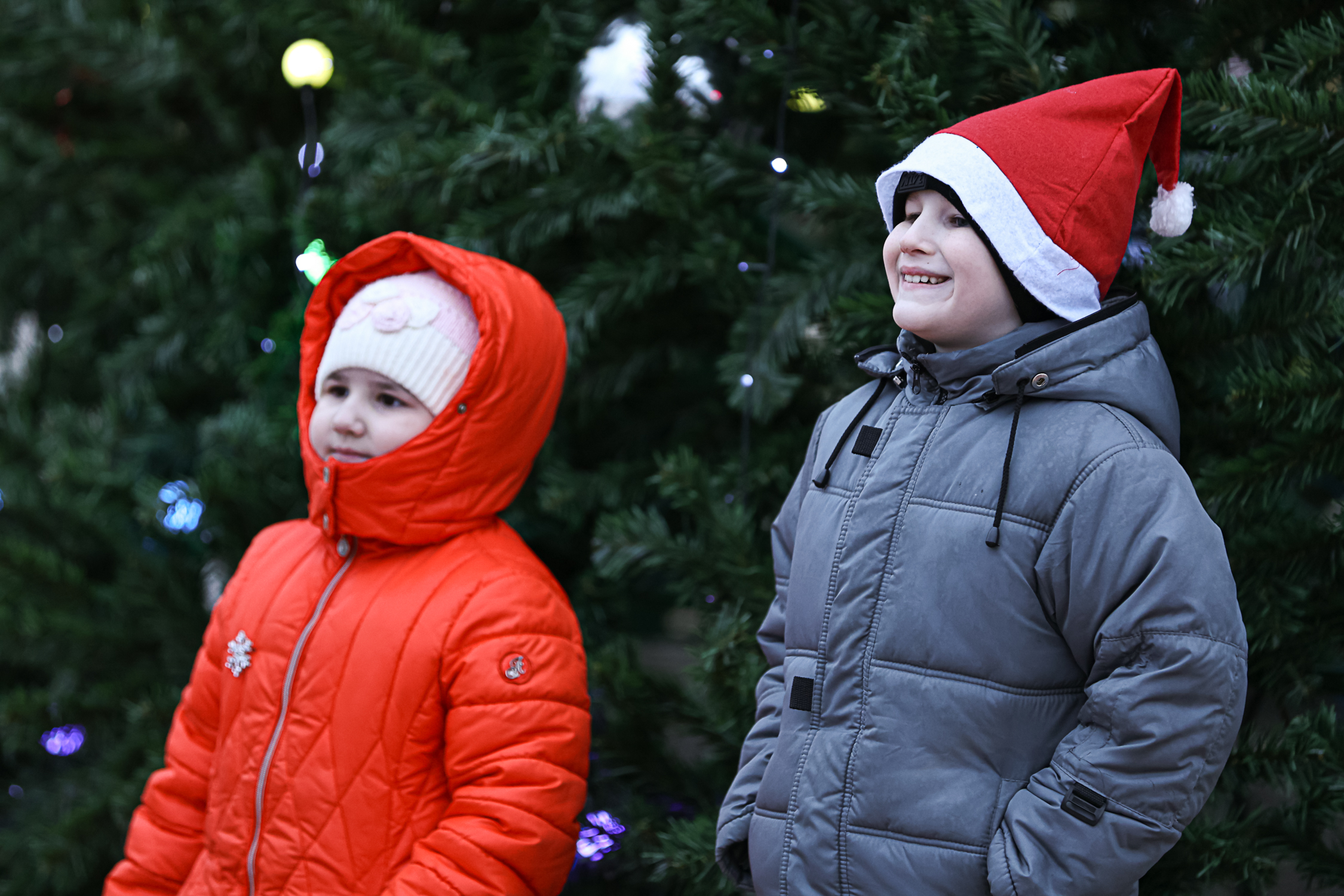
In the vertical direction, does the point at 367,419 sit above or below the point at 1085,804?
above

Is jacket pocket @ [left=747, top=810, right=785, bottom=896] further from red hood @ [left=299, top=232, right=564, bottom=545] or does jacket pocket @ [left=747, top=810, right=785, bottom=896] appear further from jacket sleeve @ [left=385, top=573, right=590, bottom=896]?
red hood @ [left=299, top=232, right=564, bottom=545]

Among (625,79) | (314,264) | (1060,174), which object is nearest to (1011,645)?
(1060,174)

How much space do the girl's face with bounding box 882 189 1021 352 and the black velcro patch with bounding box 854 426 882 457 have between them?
0.14 m

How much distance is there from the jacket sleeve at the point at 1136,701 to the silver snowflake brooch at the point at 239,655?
1236mm

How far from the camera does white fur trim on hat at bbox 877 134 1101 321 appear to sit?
1.29 metres

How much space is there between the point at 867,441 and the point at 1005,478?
21cm

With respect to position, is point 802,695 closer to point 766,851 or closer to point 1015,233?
point 766,851

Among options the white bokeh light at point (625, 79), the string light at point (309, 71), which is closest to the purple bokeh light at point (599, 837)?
the white bokeh light at point (625, 79)

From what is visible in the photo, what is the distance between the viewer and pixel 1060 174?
1310 mm

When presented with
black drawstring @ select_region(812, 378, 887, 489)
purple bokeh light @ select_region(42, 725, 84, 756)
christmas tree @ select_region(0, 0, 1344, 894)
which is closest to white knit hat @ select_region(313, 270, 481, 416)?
christmas tree @ select_region(0, 0, 1344, 894)

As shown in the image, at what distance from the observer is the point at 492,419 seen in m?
1.78

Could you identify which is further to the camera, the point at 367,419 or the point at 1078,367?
the point at 367,419

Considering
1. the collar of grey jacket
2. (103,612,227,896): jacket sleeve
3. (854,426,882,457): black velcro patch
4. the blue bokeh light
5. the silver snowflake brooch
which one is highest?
the collar of grey jacket

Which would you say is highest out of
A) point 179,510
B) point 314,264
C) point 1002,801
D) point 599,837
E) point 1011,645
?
point 314,264
